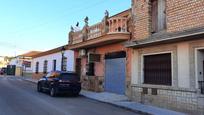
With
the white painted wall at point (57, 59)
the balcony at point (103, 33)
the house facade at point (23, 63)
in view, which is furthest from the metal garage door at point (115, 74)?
the house facade at point (23, 63)

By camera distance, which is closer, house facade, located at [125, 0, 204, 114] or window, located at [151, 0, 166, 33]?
house facade, located at [125, 0, 204, 114]

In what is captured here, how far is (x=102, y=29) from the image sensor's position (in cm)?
1961

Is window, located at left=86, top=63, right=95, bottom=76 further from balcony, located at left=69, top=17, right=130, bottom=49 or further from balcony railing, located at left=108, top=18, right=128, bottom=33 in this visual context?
balcony railing, located at left=108, top=18, right=128, bottom=33

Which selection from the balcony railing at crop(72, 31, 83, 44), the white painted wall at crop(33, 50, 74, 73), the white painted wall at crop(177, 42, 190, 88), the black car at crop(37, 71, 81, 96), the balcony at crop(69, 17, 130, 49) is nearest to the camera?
the white painted wall at crop(177, 42, 190, 88)

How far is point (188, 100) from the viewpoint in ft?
40.0

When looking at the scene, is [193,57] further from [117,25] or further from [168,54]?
[117,25]

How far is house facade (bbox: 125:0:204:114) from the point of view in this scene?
12.1 metres

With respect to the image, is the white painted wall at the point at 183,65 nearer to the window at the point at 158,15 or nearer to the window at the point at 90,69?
the window at the point at 158,15

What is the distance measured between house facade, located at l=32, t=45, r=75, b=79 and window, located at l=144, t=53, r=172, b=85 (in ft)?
41.6

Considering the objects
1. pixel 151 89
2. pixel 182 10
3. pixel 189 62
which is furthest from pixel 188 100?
pixel 182 10

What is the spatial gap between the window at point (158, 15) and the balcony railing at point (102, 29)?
2785 millimetres

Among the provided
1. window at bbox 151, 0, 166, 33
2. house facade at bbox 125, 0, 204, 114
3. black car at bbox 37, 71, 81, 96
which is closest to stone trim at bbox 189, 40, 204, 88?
house facade at bbox 125, 0, 204, 114

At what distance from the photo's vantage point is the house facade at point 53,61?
93.1ft

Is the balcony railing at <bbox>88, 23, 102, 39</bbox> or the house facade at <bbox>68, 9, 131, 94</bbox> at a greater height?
the balcony railing at <bbox>88, 23, 102, 39</bbox>
